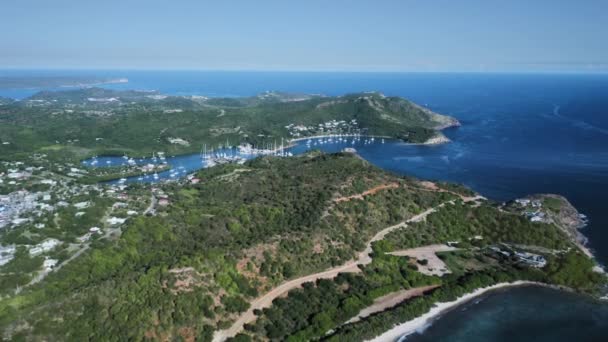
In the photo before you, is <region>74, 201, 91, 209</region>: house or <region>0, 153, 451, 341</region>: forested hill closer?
<region>0, 153, 451, 341</region>: forested hill

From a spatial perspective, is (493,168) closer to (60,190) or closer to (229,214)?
(229,214)

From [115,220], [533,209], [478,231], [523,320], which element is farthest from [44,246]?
[533,209]

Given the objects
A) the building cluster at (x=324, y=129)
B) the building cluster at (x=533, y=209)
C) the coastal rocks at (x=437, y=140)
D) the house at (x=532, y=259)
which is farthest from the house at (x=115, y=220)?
the coastal rocks at (x=437, y=140)

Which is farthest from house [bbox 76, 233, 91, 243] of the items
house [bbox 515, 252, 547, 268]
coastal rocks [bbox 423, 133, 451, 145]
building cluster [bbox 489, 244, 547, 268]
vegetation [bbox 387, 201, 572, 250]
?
coastal rocks [bbox 423, 133, 451, 145]

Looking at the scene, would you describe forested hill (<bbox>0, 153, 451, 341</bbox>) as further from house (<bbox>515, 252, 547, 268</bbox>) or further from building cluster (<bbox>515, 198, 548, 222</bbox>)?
house (<bbox>515, 252, 547, 268</bbox>)

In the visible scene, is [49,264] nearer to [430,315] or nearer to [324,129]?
[430,315]
